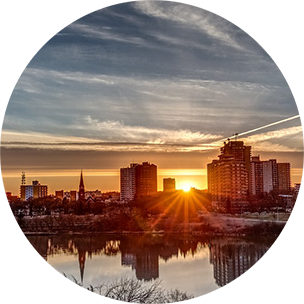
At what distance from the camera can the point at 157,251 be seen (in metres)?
23.4

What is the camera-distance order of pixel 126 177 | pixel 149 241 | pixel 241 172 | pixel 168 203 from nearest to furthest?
1. pixel 149 241
2. pixel 168 203
3. pixel 241 172
4. pixel 126 177

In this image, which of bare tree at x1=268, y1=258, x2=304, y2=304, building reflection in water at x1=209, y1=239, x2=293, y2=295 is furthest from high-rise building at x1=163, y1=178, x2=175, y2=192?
bare tree at x1=268, y1=258, x2=304, y2=304

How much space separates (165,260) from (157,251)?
8.04 feet

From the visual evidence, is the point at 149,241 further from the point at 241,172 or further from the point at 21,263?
the point at 241,172

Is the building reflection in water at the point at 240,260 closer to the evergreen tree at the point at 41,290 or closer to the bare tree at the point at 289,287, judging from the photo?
the bare tree at the point at 289,287

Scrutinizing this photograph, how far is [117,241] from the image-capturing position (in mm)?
27984

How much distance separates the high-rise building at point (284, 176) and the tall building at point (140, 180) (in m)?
19.4

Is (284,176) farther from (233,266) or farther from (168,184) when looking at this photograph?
(233,266)

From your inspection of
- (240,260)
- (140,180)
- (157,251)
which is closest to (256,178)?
(140,180)

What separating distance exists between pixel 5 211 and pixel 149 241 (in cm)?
1936

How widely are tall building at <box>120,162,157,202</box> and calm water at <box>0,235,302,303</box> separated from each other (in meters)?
36.4

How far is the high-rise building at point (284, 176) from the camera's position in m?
67.1

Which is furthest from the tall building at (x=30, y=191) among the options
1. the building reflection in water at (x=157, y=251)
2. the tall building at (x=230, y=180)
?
the building reflection in water at (x=157, y=251)

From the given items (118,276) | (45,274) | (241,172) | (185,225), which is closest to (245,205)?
(241,172)
